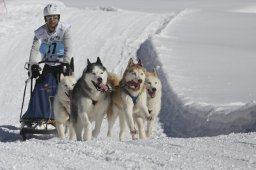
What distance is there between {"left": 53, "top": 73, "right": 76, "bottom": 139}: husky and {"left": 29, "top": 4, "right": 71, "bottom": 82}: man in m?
0.39

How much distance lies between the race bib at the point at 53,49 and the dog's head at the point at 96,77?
1.25 meters

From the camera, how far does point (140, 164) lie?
536 cm

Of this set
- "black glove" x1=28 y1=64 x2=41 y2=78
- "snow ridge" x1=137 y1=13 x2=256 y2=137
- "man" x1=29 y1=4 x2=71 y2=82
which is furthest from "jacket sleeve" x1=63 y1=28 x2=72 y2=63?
"snow ridge" x1=137 y1=13 x2=256 y2=137

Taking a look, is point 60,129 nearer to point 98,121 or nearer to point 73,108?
point 73,108

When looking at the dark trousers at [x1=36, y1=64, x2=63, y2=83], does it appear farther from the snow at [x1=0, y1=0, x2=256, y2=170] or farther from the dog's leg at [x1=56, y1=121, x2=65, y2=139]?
the snow at [x1=0, y1=0, x2=256, y2=170]

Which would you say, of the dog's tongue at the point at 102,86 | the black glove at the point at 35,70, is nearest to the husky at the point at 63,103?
the black glove at the point at 35,70

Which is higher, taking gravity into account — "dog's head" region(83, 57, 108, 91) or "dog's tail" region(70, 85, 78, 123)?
"dog's head" region(83, 57, 108, 91)

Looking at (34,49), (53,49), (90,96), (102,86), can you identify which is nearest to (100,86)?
(102,86)

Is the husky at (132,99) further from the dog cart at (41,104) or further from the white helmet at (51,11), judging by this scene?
the white helmet at (51,11)

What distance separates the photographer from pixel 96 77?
23.6 ft

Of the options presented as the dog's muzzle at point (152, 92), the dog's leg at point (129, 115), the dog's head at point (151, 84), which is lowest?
the dog's leg at point (129, 115)

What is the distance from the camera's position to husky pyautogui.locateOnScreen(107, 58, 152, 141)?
7426 millimetres

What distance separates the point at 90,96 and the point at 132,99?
534 millimetres

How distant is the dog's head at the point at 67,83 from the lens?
7.87 meters
